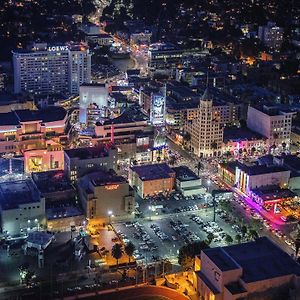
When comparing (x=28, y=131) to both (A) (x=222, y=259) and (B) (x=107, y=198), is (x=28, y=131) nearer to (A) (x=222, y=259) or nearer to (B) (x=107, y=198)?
(B) (x=107, y=198)

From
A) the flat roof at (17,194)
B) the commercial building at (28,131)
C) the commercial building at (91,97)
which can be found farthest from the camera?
the commercial building at (91,97)

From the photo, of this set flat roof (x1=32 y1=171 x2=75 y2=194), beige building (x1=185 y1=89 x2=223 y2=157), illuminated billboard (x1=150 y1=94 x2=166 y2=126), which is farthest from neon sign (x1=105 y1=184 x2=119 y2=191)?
illuminated billboard (x1=150 y1=94 x2=166 y2=126)

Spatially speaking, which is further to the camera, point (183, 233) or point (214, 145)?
point (214, 145)

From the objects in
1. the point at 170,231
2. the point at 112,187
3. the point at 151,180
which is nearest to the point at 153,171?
the point at 151,180

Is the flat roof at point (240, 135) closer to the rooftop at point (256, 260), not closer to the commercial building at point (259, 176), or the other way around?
the commercial building at point (259, 176)

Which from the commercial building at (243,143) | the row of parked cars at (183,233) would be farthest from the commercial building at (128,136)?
the row of parked cars at (183,233)

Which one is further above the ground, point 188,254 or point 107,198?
point 107,198

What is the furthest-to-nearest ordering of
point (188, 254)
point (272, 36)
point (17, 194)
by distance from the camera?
point (272, 36) → point (17, 194) → point (188, 254)
